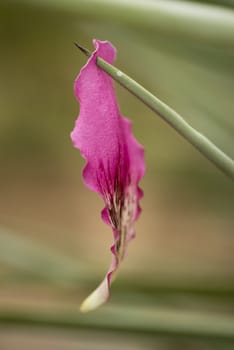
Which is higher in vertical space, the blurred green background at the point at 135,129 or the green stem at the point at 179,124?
the blurred green background at the point at 135,129

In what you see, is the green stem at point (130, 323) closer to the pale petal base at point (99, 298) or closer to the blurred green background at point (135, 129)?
the blurred green background at point (135, 129)

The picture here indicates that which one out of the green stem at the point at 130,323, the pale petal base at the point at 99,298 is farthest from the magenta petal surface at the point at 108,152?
the green stem at the point at 130,323

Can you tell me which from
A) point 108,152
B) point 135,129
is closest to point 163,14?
point 108,152

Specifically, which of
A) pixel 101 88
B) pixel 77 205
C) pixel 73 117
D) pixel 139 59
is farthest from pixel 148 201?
pixel 101 88

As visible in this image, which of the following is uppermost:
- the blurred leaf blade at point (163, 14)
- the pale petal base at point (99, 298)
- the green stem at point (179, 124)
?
the blurred leaf blade at point (163, 14)

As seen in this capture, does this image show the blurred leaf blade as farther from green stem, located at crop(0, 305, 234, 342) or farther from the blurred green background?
green stem, located at crop(0, 305, 234, 342)
